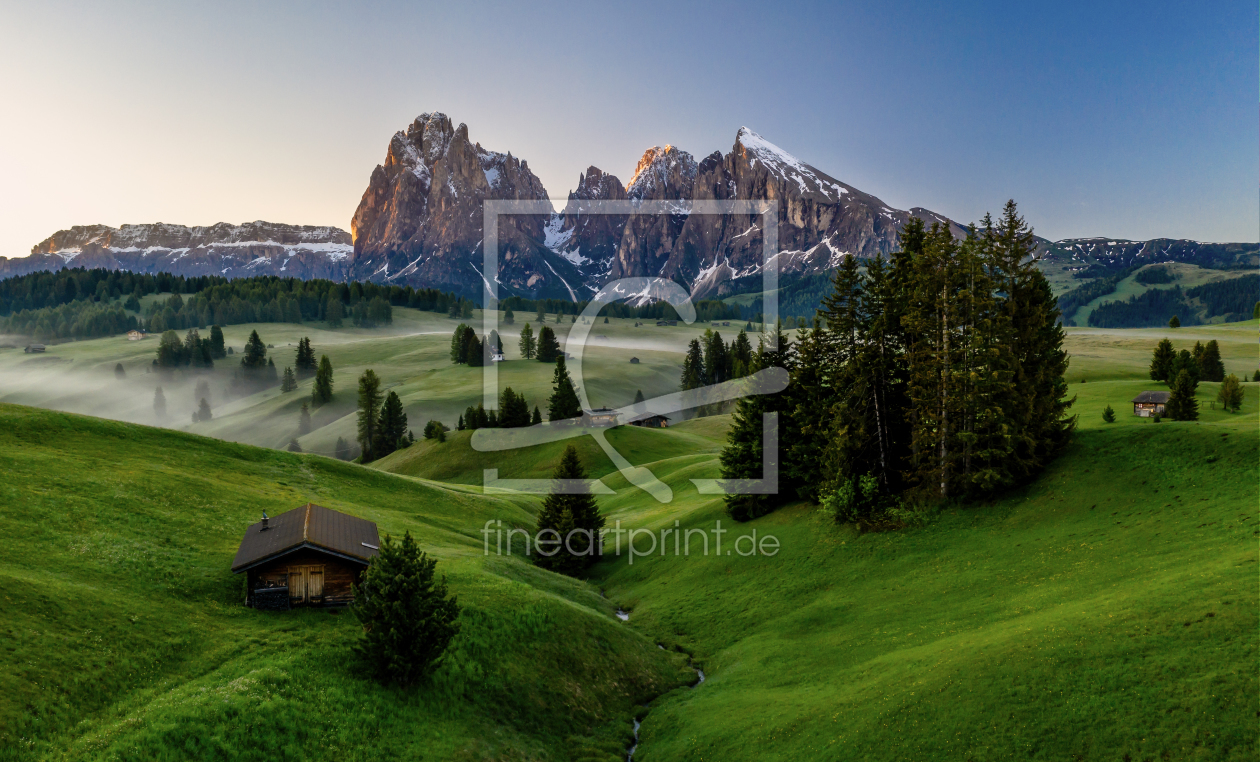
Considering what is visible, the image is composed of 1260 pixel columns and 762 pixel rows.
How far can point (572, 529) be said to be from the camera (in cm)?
5669

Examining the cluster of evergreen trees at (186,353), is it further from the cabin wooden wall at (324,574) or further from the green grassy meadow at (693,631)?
the cabin wooden wall at (324,574)

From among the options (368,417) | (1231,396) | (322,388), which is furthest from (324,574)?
(322,388)

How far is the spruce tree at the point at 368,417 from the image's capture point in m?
122

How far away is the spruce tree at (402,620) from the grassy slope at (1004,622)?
10312mm

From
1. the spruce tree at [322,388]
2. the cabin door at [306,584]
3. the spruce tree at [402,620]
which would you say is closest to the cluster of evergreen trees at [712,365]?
the spruce tree at [322,388]

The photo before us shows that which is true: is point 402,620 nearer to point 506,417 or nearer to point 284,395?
point 506,417

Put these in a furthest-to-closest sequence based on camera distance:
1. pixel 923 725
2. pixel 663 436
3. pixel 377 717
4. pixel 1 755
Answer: pixel 663 436 < pixel 377 717 < pixel 923 725 < pixel 1 755

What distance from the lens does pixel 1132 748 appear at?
18250 mm

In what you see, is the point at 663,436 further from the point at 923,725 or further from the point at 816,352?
the point at 923,725

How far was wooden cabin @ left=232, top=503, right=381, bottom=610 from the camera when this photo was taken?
3070cm

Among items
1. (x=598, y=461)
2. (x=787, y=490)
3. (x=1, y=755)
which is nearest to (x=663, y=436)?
(x=598, y=461)

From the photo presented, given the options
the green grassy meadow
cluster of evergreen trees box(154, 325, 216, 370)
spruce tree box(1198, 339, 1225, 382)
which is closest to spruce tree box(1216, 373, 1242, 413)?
spruce tree box(1198, 339, 1225, 382)

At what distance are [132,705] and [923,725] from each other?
2650cm

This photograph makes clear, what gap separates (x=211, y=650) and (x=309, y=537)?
20.2 ft
